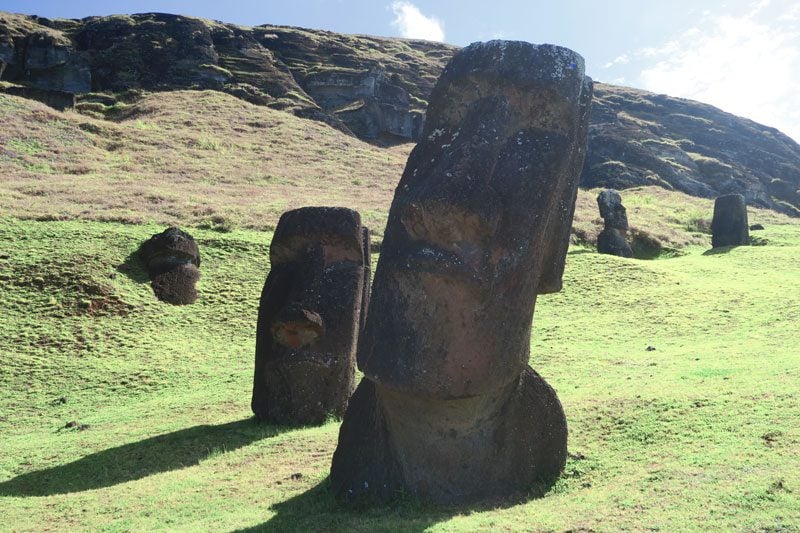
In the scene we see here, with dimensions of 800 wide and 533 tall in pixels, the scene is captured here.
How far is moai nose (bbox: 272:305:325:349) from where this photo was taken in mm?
9961

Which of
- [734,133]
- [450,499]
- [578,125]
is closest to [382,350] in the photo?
[450,499]

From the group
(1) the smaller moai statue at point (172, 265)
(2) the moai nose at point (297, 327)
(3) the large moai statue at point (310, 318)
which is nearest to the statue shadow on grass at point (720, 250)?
(1) the smaller moai statue at point (172, 265)

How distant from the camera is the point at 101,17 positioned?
2849 inches

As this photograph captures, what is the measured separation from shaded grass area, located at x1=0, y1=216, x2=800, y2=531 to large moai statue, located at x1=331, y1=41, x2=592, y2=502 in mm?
362

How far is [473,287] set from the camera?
18.7 ft

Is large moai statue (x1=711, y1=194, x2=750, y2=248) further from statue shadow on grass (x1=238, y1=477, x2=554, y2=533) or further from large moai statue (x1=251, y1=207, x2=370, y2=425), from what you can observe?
statue shadow on grass (x1=238, y1=477, x2=554, y2=533)

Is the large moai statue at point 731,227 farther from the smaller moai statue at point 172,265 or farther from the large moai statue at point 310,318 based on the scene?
the large moai statue at point 310,318

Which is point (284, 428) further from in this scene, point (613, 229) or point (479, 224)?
point (613, 229)

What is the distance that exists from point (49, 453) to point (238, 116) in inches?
1774

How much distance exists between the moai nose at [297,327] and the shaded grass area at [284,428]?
44.5 inches

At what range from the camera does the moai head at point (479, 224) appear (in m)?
5.71

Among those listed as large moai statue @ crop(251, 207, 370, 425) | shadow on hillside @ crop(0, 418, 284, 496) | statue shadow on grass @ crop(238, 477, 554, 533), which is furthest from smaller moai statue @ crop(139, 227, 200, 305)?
statue shadow on grass @ crop(238, 477, 554, 533)

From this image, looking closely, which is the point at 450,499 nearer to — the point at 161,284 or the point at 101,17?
the point at 161,284

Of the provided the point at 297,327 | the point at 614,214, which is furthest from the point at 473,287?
the point at 614,214
